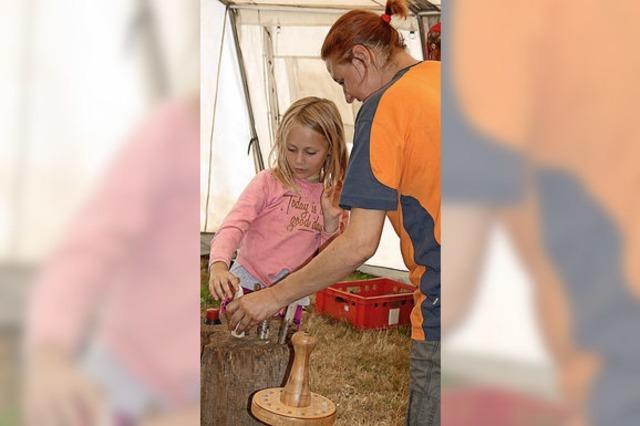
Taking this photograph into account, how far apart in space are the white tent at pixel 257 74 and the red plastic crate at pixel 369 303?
20 centimetres

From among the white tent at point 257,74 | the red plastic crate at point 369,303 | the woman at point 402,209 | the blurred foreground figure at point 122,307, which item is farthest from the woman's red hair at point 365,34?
the red plastic crate at point 369,303

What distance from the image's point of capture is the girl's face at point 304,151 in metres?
2.25

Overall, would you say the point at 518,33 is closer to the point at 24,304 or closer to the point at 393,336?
the point at 24,304

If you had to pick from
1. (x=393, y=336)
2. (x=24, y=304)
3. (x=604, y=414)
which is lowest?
(x=393, y=336)

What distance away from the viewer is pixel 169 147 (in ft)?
1.98

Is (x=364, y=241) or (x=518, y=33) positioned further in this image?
(x=364, y=241)

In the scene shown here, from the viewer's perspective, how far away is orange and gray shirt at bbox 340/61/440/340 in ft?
3.80

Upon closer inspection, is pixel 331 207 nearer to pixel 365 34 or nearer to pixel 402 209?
pixel 365 34

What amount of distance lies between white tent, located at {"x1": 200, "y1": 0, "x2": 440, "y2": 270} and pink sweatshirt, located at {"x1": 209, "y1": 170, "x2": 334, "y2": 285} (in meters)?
1.50

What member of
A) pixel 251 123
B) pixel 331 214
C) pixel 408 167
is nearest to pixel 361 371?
pixel 331 214

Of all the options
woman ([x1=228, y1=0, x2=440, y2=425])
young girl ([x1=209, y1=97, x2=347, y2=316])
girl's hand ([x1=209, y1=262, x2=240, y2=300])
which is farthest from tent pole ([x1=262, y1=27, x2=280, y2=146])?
woman ([x1=228, y1=0, x2=440, y2=425])

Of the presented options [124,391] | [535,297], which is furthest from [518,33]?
[124,391]

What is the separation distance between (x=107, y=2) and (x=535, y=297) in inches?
18.1

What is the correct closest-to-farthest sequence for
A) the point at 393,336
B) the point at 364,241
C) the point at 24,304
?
the point at 24,304 → the point at 364,241 → the point at 393,336
